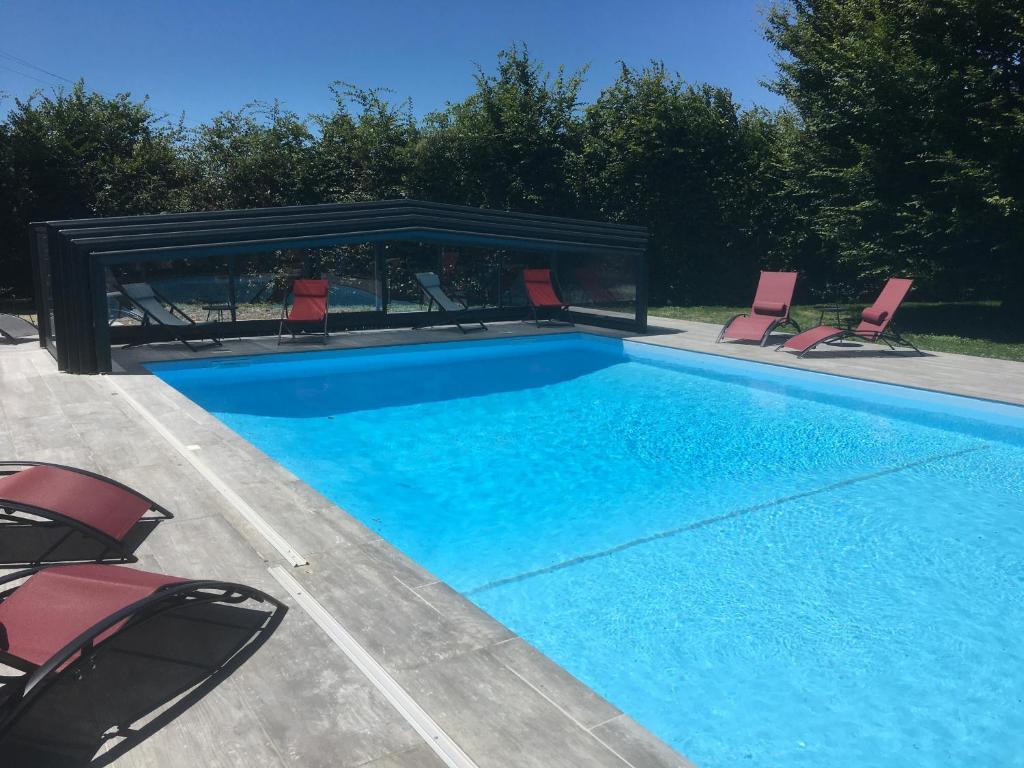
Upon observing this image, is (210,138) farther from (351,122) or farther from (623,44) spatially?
(623,44)

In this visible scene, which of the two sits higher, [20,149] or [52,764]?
[20,149]

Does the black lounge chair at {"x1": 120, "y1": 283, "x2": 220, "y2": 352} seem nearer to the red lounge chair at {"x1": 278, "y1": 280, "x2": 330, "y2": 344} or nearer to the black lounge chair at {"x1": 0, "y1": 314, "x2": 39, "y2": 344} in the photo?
the red lounge chair at {"x1": 278, "y1": 280, "x2": 330, "y2": 344}

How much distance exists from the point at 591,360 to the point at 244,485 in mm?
7251

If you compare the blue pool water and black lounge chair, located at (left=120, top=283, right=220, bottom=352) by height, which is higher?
black lounge chair, located at (left=120, top=283, right=220, bottom=352)

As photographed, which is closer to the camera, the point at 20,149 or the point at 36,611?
the point at 36,611

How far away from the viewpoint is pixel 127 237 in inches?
345

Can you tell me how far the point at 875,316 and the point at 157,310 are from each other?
9459 mm

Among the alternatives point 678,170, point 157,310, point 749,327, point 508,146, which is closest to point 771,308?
point 749,327

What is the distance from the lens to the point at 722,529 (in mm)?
5211

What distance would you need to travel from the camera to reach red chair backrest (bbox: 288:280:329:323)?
1127 cm

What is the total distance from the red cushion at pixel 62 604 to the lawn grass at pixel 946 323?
10.7 meters

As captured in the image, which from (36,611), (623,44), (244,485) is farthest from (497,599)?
(623,44)

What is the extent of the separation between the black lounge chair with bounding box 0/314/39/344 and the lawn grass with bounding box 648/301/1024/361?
34.2ft

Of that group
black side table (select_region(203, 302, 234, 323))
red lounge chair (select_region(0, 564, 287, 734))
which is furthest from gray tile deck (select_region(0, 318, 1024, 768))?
black side table (select_region(203, 302, 234, 323))
